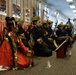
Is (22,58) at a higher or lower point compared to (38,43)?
lower

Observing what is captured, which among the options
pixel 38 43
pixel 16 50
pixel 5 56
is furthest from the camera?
pixel 38 43

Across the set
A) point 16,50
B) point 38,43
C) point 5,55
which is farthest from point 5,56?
point 38,43

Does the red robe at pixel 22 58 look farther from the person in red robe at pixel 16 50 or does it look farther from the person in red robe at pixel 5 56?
the person in red robe at pixel 5 56

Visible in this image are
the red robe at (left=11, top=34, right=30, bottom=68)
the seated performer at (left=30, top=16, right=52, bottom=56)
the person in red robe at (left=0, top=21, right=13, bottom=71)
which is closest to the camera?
the person in red robe at (left=0, top=21, right=13, bottom=71)

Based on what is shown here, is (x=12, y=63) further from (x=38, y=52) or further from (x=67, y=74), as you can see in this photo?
(x=38, y=52)

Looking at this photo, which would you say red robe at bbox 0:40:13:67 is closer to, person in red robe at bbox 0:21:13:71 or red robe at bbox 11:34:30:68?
person in red robe at bbox 0:21:13:71

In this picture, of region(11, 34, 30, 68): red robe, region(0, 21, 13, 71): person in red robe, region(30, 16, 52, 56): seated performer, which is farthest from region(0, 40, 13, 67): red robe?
region(30, 16, 52, 56): seated performer

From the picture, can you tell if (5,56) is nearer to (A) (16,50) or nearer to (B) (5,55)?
(B) (5,55)

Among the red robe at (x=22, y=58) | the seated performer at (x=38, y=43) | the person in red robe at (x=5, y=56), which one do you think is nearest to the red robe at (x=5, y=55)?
the person in red robe at (x=5, y=56)

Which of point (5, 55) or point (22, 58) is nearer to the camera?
point (5, 55)

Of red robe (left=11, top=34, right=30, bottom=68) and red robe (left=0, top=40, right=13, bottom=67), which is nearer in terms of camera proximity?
red robe (left=0, top=40, right=13, bottom=67)

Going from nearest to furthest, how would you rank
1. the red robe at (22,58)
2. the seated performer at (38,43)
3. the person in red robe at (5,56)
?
the person in red robe at (5,56)
the red robe at (22,58)
the seated performer at (38,43)

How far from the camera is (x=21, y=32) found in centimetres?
546

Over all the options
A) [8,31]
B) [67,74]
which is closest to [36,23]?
[8,31]
